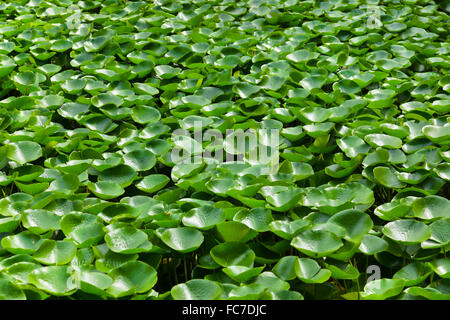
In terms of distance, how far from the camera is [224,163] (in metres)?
1.65

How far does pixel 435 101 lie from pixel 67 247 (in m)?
1.33

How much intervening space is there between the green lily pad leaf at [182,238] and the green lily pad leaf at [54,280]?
0.23m

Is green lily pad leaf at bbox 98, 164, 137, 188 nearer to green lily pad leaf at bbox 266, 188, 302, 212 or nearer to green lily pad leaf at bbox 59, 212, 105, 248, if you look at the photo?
green lily pad leaf at bbox 59, 212, 105, 248

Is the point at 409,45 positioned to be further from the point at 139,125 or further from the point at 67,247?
the point at 67,247

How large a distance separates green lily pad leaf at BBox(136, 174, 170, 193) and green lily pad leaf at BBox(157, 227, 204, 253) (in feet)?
0.83

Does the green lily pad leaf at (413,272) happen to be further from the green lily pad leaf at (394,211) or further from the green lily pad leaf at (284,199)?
the green lily pad leaf at (284,199)

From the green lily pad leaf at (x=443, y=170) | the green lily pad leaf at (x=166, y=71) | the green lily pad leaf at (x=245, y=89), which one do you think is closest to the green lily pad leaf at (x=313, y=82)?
the green lily pad leaf at (x=245, y=89)

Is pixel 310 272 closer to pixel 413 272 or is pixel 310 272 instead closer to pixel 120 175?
pixel 413 272

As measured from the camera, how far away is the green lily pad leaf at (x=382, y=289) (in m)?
1.20

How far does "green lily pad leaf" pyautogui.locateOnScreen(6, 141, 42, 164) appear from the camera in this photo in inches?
66.3

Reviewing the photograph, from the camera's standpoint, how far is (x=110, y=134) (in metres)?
1.92

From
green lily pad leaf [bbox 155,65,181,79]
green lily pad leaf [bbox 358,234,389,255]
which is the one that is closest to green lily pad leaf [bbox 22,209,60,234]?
green lily pad leaf [bbox 358,234,389,255]
